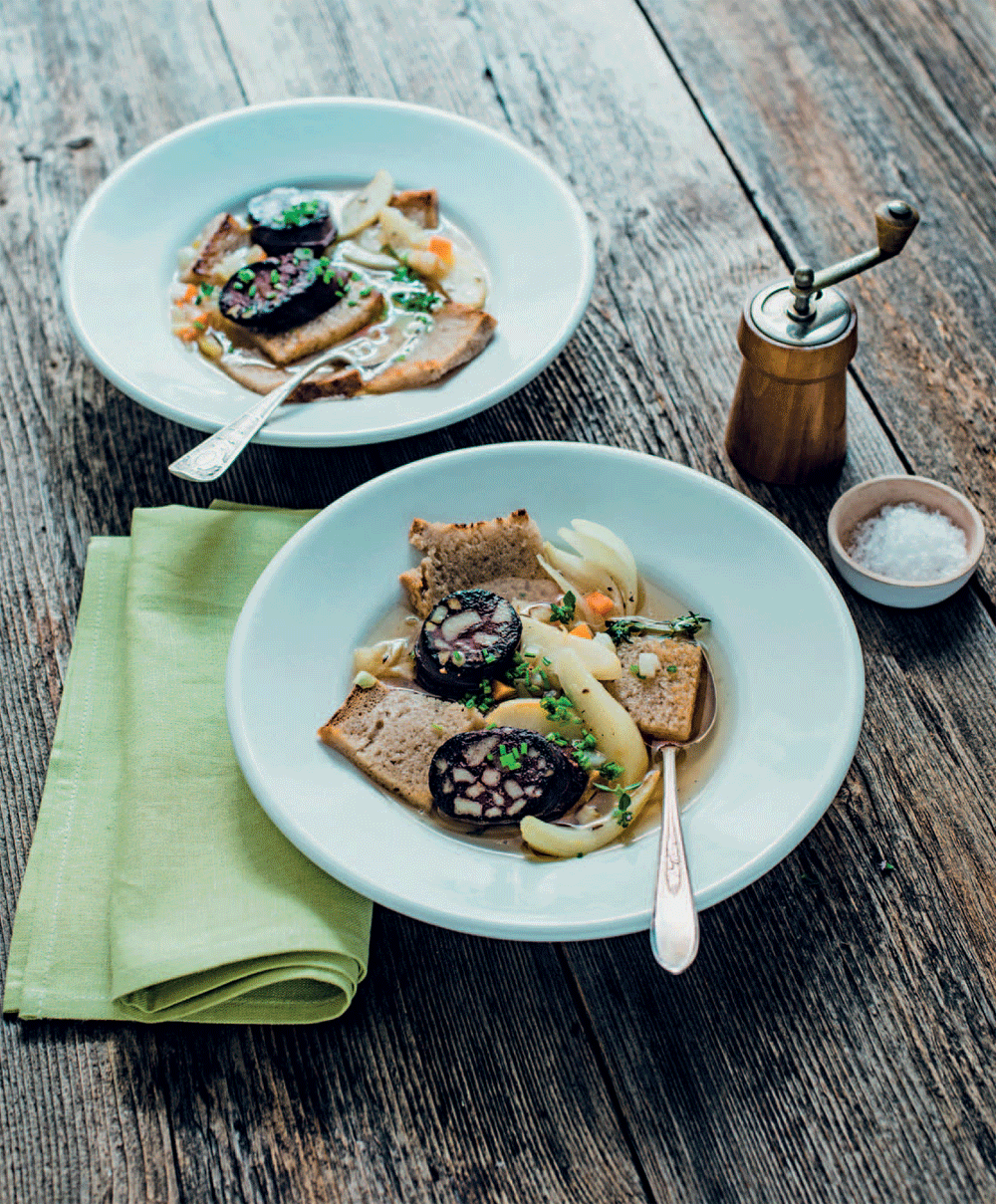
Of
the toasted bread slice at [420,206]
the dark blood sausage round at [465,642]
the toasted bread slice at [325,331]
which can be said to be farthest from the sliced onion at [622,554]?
the toasted bread slice at [420,206]

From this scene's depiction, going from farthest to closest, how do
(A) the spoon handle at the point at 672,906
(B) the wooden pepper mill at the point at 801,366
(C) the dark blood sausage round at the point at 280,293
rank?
(C) the dark blood sausage round at the point at 280,293 < (B) the wooden pepper mill at the point at 801,366 < (A) the spoon handle at the point at 672,906

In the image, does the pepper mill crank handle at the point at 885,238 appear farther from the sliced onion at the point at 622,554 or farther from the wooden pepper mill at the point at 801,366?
the sliced onion at the point at 622,554

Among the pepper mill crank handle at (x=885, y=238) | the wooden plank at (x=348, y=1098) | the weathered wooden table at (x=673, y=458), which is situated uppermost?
the pepper mill crank handle at (x=885, y=238)

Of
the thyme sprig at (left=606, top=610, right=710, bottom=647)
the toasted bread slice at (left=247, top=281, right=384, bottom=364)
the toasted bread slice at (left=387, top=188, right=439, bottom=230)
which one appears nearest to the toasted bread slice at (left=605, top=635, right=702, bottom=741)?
the thyme sprig at (left=606, top=610, right=710, bottom=647)

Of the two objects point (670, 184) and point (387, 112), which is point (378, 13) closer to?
point (387, 112)

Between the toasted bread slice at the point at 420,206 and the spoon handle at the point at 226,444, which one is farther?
the toasted bread slice at the point at 420,206
